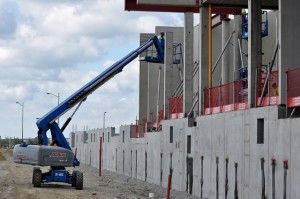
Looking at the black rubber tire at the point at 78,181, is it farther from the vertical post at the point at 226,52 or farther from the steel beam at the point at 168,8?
the vertical post at the point at 226,52

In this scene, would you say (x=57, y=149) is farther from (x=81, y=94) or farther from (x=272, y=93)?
(x=272, y=93)

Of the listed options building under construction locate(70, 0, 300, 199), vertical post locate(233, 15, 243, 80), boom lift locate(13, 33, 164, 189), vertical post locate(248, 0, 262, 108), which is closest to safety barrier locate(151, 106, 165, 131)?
building under construction locate(70, 0, 300, 199)

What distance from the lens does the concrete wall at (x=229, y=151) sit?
18234 mm

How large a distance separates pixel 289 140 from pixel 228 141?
224 inches

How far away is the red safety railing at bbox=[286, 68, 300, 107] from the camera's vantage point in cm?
1848

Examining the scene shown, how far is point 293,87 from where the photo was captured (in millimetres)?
18938

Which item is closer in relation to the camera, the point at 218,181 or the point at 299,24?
the point at 299,24

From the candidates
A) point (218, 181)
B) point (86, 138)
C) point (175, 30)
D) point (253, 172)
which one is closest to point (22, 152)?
point (218, 181)

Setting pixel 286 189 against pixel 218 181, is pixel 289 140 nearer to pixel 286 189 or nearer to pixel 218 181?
pixel 286 189

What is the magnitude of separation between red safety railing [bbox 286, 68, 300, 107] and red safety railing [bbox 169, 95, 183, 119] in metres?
15.8

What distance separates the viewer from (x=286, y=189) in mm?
17766

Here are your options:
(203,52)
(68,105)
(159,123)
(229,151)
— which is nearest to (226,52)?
(159,123)

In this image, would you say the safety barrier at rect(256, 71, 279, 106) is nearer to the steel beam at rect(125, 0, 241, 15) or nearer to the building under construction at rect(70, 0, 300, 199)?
the building under construction at rect(70, 0, 300, 199)

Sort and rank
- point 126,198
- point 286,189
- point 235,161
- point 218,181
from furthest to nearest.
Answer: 1. point 126,198
2. point 218,181
3. point 235,161
4. point 286,189
